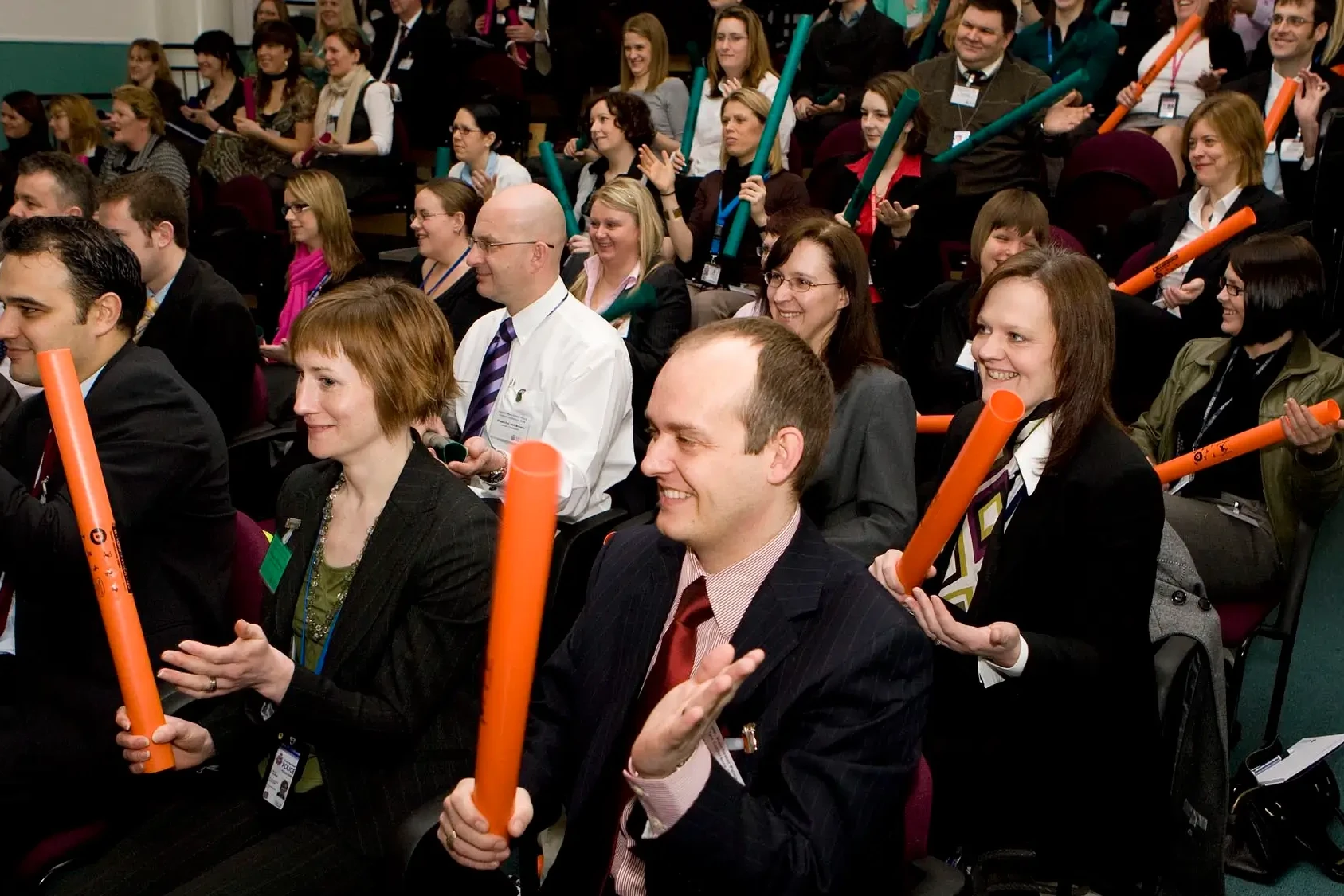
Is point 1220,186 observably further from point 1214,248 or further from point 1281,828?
point 1281,828

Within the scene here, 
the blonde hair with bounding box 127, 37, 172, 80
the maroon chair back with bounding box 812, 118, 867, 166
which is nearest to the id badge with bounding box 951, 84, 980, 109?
the maroon chair back with bounding box 812, 118, 867, 166

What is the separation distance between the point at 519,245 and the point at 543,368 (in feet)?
1.18

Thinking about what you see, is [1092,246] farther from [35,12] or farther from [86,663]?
[35,12]

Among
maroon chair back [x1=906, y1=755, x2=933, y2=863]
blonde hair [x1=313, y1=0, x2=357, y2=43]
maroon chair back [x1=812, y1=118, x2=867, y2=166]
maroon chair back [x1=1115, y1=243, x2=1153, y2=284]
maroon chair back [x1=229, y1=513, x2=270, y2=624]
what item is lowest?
maroon chair back [x1=229, y1=513, x2=270, y2=624]

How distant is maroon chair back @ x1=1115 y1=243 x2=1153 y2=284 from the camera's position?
429 cm

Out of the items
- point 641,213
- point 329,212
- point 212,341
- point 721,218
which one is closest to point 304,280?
point 329,212

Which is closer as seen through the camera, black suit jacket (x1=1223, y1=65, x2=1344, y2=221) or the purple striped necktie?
the purple striped necktie

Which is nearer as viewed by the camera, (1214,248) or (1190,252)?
(1190,252)

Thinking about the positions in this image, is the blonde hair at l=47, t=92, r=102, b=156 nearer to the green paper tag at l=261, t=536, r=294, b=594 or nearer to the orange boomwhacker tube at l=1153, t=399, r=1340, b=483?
the green paper tag at l=261, t=536, r=294, b=594

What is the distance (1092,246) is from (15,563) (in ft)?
13.8

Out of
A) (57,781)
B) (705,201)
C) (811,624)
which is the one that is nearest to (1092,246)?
(705,201)

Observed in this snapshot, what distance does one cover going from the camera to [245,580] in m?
2.36

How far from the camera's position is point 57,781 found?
206cm

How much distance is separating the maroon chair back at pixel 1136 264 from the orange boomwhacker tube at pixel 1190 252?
214mm
